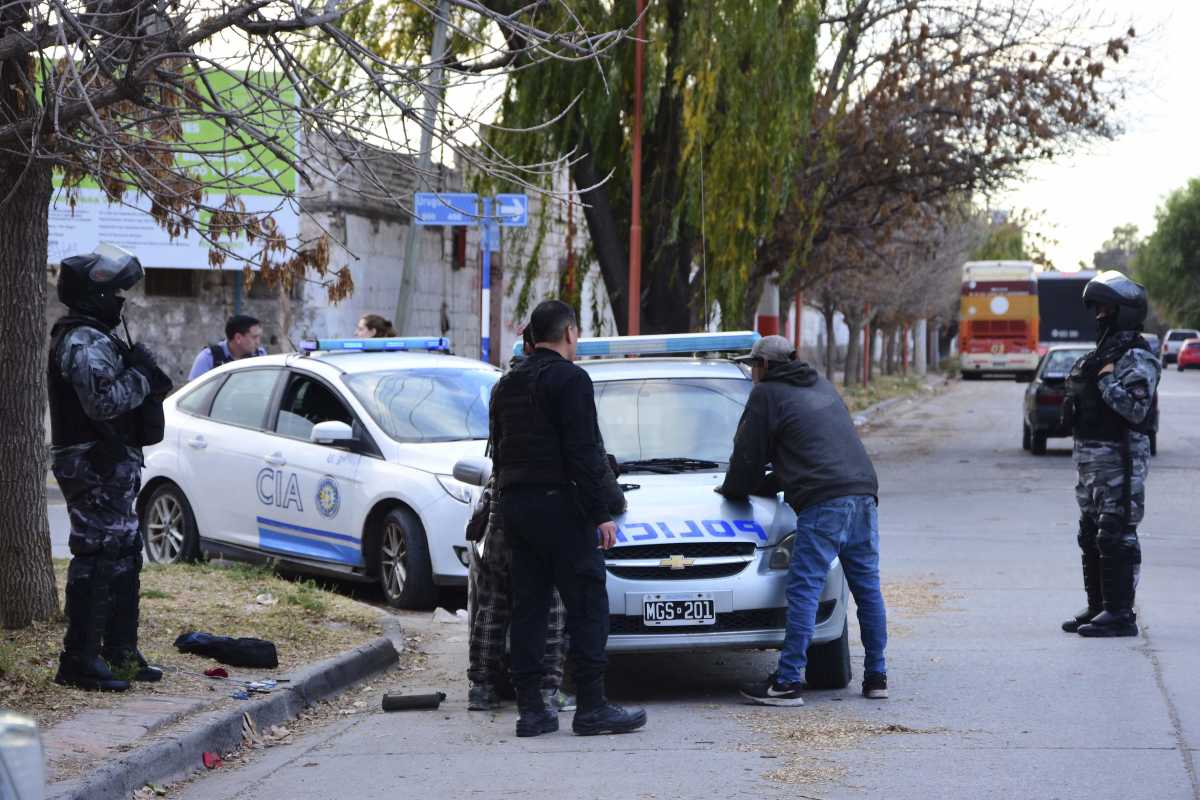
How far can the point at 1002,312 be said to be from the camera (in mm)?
53031

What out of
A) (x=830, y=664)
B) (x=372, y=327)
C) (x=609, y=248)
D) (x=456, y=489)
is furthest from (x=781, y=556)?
(x=609, y=248)

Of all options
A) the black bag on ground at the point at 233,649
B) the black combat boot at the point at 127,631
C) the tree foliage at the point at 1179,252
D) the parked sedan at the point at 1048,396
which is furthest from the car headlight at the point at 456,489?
the tree foliage at the point at 1179,252

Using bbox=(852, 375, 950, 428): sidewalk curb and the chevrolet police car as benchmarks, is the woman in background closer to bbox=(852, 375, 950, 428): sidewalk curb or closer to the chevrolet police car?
the chevrolet police car

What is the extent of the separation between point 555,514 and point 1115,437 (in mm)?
3859

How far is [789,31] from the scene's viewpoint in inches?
782

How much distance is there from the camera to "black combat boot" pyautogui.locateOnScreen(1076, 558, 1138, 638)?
31.2 ft

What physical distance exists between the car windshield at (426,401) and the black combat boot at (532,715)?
166 inches

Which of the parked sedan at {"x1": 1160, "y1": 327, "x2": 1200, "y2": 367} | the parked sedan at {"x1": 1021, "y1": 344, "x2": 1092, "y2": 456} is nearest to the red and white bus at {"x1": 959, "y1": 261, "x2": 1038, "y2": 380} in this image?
the parked sedan at {"x1": 1021, "y1": 344, "x2": 1092, "y2": 456}

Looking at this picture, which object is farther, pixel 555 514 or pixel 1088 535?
pixel 1088 535

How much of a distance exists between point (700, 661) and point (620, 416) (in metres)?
1.45

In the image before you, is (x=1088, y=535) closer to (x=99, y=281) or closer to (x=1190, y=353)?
(x=99, y=281)

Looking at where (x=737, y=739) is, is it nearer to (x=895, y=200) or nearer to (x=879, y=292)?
(x=895, y=200)

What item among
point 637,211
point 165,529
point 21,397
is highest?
point 637,211

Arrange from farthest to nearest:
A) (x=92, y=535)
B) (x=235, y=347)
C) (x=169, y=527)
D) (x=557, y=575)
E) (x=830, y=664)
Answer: (x=235, y=347)
(x=169, y=527)
(x=830, y=664)
(x=92, y=535)
(x=557, y=575)
